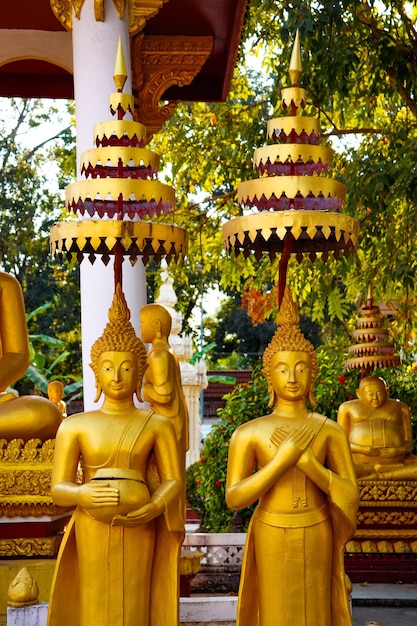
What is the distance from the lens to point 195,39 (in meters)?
8.25

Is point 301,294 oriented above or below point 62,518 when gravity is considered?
above

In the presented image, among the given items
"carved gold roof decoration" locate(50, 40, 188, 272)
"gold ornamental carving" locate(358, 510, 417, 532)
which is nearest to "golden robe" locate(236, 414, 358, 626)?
"carved gold roof decoration" locate(50, 40, 188, 272)

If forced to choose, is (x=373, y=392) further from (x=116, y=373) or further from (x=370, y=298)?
(x=116, y=373)

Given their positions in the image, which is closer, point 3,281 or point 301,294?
point 3,281

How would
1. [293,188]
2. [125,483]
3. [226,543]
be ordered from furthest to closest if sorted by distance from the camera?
1. [226,543]
2. [293,188]
3. [125,483]

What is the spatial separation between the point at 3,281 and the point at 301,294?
4.26 metres

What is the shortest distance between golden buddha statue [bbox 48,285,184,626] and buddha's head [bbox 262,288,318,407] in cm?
48

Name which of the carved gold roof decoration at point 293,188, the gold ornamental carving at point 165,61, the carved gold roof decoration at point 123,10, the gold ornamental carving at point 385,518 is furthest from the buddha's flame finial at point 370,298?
the carved gold roof decoration at point 293,188

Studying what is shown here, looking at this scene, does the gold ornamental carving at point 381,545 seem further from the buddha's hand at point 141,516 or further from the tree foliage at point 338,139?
the buddha's hand at point 141,516

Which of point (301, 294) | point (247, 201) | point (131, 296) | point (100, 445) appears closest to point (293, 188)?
point (247, 201)

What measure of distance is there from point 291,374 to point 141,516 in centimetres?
82

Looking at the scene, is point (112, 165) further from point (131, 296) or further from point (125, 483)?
point (131, 296)

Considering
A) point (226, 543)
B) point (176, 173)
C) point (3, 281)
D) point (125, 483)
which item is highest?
point (176, 173)

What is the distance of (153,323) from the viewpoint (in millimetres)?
6355
